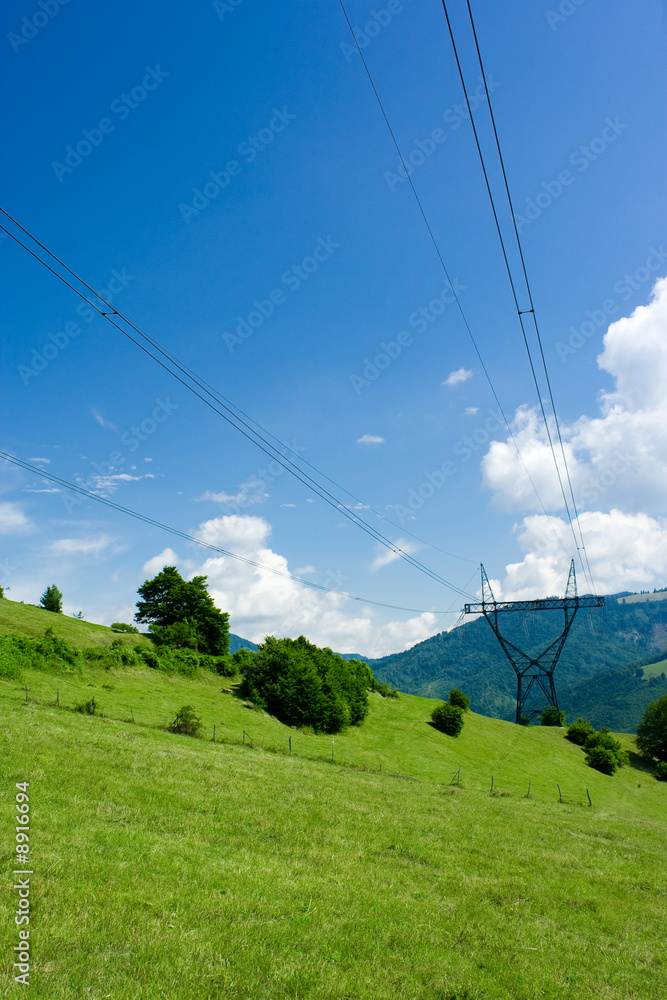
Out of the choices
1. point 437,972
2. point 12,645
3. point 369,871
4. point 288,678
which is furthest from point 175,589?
point 437,972

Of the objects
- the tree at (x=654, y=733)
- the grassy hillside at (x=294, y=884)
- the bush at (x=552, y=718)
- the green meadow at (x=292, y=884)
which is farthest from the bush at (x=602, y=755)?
the grassy hillside at (x=294, y=884)

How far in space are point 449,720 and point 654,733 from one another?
150ft

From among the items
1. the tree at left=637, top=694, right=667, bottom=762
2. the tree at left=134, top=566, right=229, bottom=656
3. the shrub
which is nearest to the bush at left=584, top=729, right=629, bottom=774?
the tree at left=637, top=694, right=667, bottom=762

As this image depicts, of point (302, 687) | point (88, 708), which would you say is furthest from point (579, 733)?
point (88, 708)

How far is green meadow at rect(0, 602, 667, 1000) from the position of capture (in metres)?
8.71

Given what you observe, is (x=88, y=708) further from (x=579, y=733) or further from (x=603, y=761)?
(x=579, y=733)

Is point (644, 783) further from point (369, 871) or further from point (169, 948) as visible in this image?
point (169, 948)

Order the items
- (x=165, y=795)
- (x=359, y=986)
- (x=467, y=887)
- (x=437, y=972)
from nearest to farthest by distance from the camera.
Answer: (x=359, y=986) → (x=437, y=972) → (x=467, y=887) → (x=165, y=795)

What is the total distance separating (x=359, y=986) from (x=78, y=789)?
38.1 ft

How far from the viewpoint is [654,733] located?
85750 mm

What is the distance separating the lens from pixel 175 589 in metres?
83.5

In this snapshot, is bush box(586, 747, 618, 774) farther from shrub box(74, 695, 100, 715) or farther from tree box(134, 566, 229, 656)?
shrub box(74, 695, 100, 715)

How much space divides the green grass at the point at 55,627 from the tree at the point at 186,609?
1184 centimetres

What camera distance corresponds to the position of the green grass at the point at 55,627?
5325 centimetres
